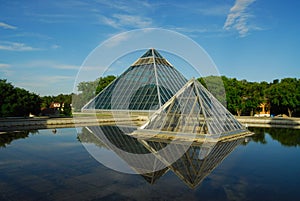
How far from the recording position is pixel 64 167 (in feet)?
41.6

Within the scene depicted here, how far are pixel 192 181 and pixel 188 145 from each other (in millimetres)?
7754

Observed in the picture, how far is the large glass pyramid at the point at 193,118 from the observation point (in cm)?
2122

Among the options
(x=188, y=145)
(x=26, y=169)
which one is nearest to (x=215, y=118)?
(x=188, y=145)

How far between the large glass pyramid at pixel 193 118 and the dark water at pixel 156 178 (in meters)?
4.48

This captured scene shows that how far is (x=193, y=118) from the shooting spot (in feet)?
70.9

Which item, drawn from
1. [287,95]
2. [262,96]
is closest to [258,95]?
[262,96]

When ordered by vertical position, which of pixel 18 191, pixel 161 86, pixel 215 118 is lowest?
pixel 18 191

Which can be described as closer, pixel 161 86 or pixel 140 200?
pixel 140 200

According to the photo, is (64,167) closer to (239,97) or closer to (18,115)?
(18,115)

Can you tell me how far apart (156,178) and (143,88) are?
25779 millimetres

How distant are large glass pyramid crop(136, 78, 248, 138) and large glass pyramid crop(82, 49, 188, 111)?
822cm

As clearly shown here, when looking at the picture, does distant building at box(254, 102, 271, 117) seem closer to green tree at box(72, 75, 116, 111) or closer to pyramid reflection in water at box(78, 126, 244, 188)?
green tree at box(72, 75, 116, 111)

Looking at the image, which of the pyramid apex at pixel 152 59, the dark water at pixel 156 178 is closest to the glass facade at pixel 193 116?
the dark water at pixel 156 178

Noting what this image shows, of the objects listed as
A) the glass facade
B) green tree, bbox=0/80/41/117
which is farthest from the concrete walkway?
the glass facade
